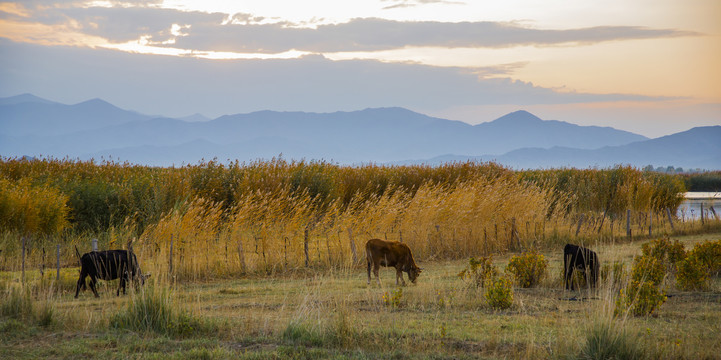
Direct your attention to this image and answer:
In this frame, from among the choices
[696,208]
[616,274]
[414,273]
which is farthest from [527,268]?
[696,208]

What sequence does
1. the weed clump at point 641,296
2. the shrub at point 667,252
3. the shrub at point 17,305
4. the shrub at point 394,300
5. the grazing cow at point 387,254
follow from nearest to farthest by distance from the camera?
the weed clump at point 641,296 → the shrub at point 17,305 → the shrub at point 394,300 → the grazing cow at point 387,254 → the shrub at point 667,252

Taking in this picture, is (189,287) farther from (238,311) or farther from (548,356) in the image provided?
(548,356)

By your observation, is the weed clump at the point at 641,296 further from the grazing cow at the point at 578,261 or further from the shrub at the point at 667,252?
the shrub at the point at 667,252

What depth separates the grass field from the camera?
751 centimetres

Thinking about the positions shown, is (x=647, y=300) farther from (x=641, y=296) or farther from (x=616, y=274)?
(x=616, y=274)

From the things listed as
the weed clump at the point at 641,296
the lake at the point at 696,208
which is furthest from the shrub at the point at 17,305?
the lake at the point at 696,208

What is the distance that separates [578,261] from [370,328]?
18.0ft

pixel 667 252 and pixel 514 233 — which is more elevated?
pixel 514 233

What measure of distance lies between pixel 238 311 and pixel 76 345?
297 centimetres

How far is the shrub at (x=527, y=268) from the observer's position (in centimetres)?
1264

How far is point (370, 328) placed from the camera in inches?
341

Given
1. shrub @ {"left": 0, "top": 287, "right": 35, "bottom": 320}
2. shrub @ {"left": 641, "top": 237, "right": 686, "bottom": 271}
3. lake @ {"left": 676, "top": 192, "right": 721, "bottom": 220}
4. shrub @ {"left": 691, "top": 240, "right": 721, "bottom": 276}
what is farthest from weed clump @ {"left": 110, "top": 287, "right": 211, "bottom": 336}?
lake @ {"left": 676, "top": 192, "right": 721, "bottom": 220}

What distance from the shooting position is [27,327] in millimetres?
8922

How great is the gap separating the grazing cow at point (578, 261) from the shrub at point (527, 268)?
0.63 metres
